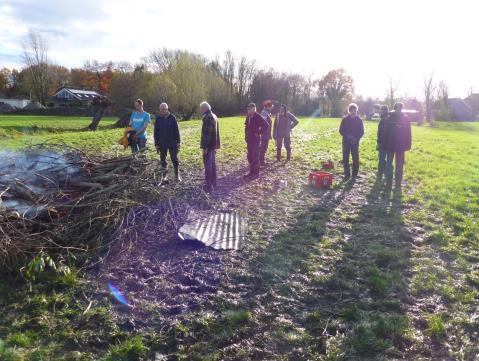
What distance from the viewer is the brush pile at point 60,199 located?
449cm

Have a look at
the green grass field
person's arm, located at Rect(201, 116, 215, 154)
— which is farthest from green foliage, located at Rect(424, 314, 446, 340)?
person's arm, located at Rect(201, 116, 215, 154)

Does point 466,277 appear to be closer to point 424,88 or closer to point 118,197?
point 118,197

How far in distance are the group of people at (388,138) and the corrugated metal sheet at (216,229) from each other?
4.30 meters

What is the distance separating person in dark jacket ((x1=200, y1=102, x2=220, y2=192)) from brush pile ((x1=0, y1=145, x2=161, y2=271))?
161 cm

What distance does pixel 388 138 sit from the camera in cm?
865

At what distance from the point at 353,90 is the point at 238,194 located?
68920 mm

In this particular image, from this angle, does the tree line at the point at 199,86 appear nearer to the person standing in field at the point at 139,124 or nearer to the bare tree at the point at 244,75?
the bare tree at the point at 244,75

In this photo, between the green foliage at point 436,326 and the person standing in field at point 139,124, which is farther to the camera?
the person standing in field at point 139,124

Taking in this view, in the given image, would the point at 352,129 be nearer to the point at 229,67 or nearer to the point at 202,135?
the point at 202,135

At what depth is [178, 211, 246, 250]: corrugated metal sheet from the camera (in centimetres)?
539

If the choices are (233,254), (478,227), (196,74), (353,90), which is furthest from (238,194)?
(353,90)

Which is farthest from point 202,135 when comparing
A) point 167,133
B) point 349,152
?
point 349,152

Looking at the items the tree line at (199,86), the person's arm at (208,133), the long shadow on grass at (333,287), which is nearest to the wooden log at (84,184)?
the long shadow on grass at (333,287)

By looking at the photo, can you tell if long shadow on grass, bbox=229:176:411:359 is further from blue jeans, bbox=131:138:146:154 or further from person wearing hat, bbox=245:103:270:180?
blue jeans, bbox=131:138:146:154
